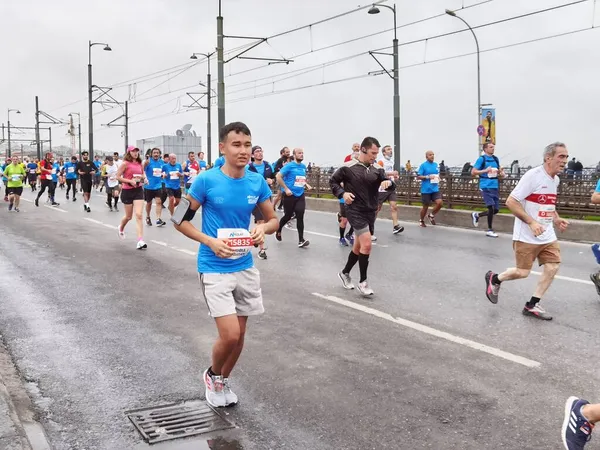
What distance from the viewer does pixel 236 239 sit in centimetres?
416

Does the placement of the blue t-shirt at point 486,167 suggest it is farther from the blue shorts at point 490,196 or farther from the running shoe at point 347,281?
the running shoe at point 347,281

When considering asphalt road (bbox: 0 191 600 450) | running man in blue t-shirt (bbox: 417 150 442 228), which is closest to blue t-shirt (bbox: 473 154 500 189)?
running man in blue t-shirt (bbox: 417 150 442 228)

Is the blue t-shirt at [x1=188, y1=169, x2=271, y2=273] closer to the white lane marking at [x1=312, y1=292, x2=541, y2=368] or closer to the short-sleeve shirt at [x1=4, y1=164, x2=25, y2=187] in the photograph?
the white lane marking at [x1=312, y1=292, x2=541, y2=368]

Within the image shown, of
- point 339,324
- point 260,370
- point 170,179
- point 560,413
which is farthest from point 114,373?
point 170,179

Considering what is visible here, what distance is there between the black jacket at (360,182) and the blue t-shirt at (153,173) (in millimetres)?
Answer: 7299

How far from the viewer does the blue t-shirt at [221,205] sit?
163 inches

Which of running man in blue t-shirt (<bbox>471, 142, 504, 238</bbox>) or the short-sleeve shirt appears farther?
the short-sleeve shirt

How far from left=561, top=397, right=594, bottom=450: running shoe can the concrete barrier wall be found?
33.0 feet

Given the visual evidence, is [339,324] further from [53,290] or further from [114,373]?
[53,290]

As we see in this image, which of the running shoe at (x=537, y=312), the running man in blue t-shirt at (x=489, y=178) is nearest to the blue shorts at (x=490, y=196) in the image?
the running man in blue t-shirt at (x=489, y=178)

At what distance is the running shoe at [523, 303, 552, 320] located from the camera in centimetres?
666

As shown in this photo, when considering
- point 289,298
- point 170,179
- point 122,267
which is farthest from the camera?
point 170,179

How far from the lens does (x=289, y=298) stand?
7.70 metres

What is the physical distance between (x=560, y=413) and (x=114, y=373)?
10.4ft
